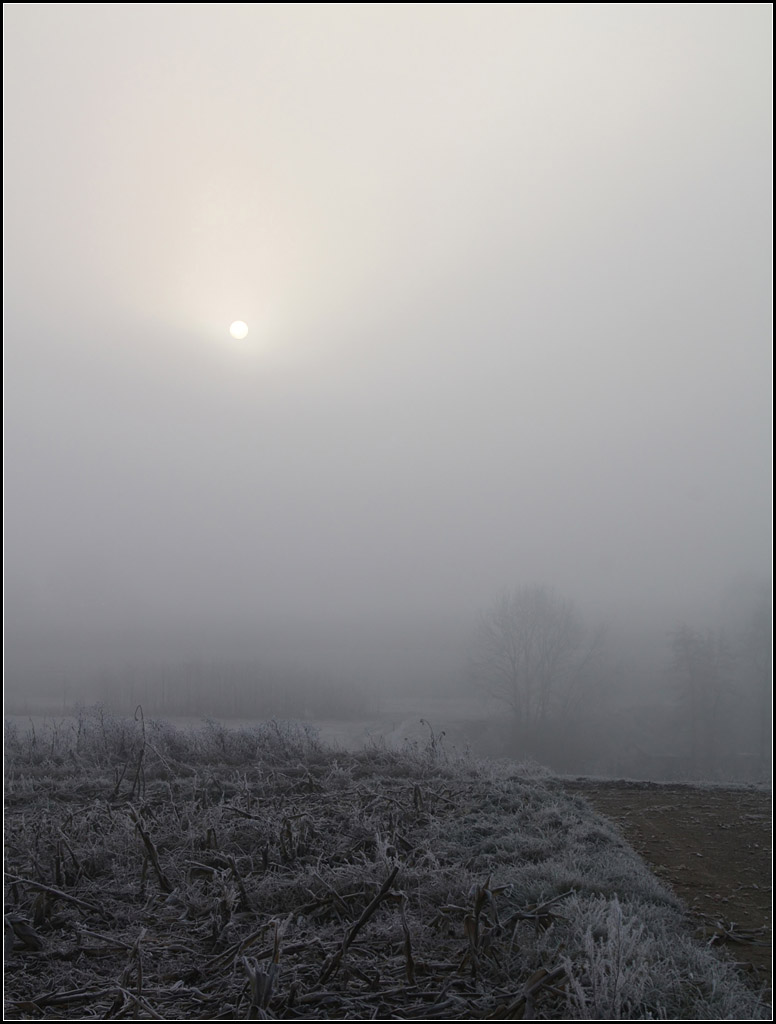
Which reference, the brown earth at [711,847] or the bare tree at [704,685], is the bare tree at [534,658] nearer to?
the bare tree at [704,685]

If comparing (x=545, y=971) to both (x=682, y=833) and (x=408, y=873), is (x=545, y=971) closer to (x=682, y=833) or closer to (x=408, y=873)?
(x=408, y=873)

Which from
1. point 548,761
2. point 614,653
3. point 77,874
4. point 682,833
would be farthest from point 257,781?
point 614,653

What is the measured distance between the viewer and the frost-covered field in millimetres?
2990

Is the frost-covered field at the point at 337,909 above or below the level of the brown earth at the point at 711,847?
above

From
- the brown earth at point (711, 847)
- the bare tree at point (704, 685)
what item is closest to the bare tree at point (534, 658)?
the bare tree at point (704, 685)

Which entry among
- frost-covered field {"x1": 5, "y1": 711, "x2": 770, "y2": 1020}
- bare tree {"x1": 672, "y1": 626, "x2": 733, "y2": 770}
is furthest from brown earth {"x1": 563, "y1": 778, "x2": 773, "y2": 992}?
bare tree {"x1": 672, "y1": 626, "x2": 733, "y2": 770}

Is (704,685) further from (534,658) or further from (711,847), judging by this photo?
(711,847)

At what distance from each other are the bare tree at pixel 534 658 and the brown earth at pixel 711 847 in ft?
86.1

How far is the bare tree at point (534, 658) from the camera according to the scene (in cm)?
3503

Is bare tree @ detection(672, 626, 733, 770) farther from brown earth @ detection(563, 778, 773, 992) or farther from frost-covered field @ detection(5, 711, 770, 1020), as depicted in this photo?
frost-covered field @ detection(5, 711, 770, 1020)

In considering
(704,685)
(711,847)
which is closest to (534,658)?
(704,685)

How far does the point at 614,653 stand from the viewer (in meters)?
40.1

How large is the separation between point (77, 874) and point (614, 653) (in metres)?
39.6

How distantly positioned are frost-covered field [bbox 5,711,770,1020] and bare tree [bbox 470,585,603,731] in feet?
95.0
